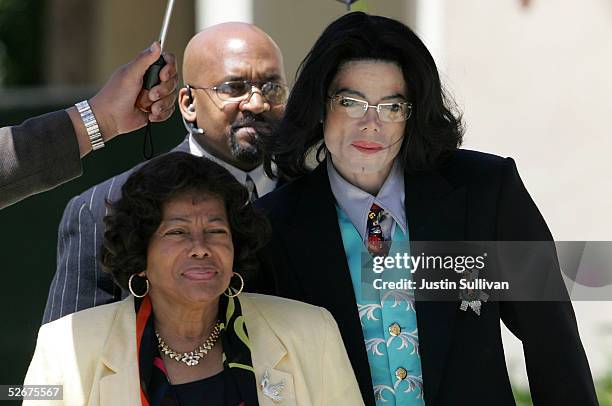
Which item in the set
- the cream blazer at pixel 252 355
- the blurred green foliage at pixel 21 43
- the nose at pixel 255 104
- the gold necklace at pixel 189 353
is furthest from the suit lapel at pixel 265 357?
the blurred green foliage at pixel 21 43

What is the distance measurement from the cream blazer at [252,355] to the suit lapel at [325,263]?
2.9 inches

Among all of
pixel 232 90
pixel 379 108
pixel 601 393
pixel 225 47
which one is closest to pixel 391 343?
pixel 379 108

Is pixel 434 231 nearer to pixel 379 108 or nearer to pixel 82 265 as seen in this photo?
pixel 379 108

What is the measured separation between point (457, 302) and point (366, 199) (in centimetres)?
39

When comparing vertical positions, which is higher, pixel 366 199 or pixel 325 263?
pixel 366 199

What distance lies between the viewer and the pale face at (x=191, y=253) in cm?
365

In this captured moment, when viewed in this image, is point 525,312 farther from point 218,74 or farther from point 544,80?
point 544,80

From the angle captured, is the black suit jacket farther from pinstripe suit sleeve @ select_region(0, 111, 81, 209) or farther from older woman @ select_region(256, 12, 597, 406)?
pinstripe suit sleeve @ select_region(0, 111, 81, 209)

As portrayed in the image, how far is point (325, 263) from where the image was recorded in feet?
12.6

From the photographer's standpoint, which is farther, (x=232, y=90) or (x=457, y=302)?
(x=232, y=90)

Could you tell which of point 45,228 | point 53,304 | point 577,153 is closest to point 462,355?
point 53,304

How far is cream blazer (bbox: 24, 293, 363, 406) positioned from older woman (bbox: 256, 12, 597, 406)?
10 centimetres

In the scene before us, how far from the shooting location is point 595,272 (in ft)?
17.0

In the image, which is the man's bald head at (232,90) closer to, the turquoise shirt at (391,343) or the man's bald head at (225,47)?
the man's bald head at (225,47)
